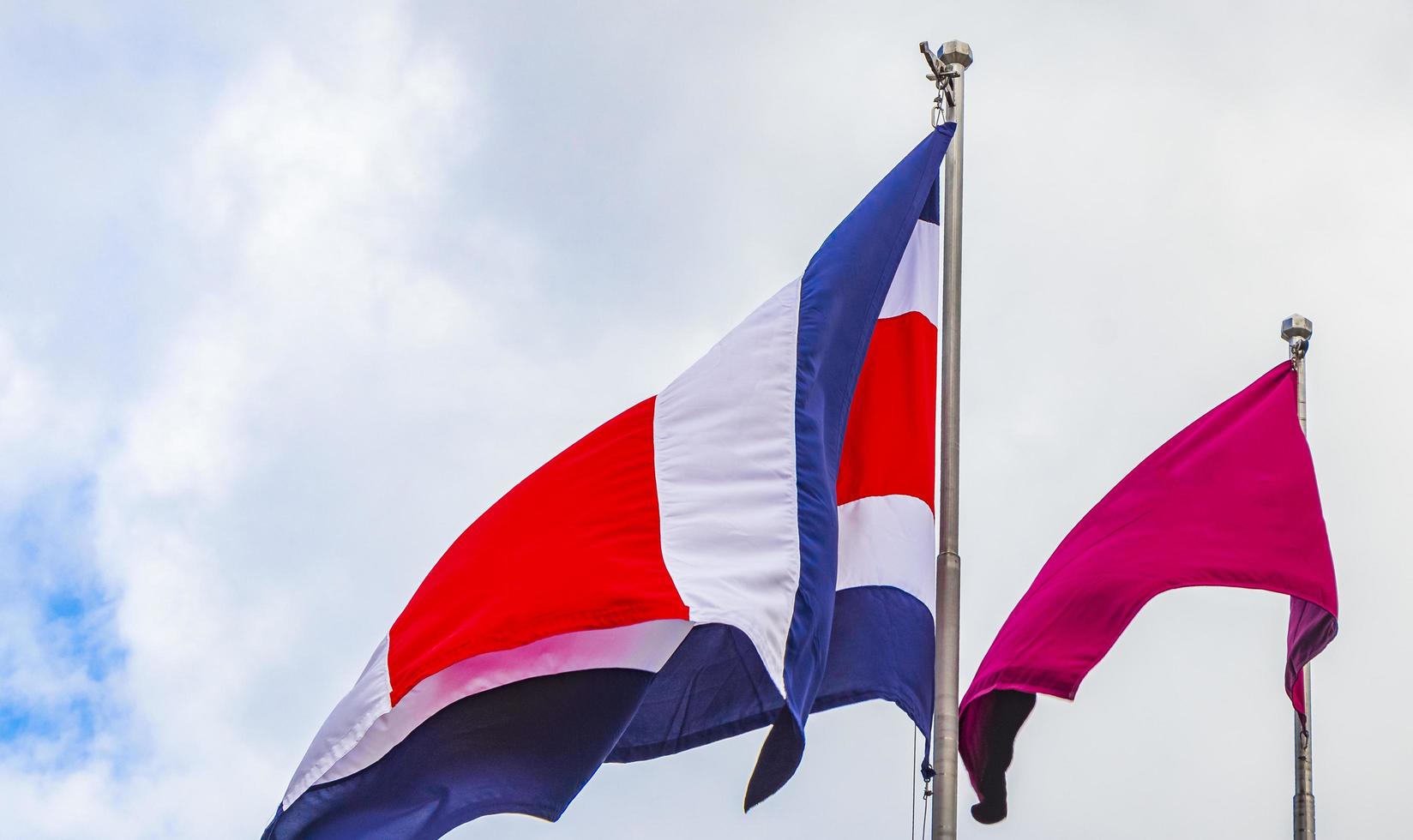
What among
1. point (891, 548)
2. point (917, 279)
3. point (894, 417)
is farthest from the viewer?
point (917, 279)

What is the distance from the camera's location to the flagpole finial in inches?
653

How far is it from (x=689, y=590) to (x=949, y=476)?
229cm

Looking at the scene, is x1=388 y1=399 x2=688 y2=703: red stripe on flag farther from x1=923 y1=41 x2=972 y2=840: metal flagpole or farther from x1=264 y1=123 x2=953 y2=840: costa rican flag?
x1=923 y1=41 x2=972 y2=840: metal flagpole

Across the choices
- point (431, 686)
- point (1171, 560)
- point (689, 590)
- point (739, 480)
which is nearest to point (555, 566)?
point (689, 590)

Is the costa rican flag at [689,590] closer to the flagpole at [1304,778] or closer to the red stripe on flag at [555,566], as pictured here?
the red stripe on flag at [555,566]

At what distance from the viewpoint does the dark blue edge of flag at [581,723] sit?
12.9 m

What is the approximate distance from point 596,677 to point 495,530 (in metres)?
1.24

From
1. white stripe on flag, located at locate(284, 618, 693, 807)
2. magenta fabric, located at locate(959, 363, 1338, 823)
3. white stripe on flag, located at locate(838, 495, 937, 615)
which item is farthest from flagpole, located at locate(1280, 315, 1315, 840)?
white stripe on flag, located at locate(284, 618, 693, 807)

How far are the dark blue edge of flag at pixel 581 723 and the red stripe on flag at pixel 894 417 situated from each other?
0.87 meters

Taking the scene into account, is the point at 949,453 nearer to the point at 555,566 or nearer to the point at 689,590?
the point at 689,590

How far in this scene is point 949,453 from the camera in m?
13.8

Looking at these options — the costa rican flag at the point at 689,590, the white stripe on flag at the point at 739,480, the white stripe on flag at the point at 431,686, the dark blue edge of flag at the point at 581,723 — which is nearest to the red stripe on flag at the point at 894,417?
the costa rican flag at the point at 689,590

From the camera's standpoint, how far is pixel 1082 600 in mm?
14141

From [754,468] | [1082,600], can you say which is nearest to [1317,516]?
[1082,600]
